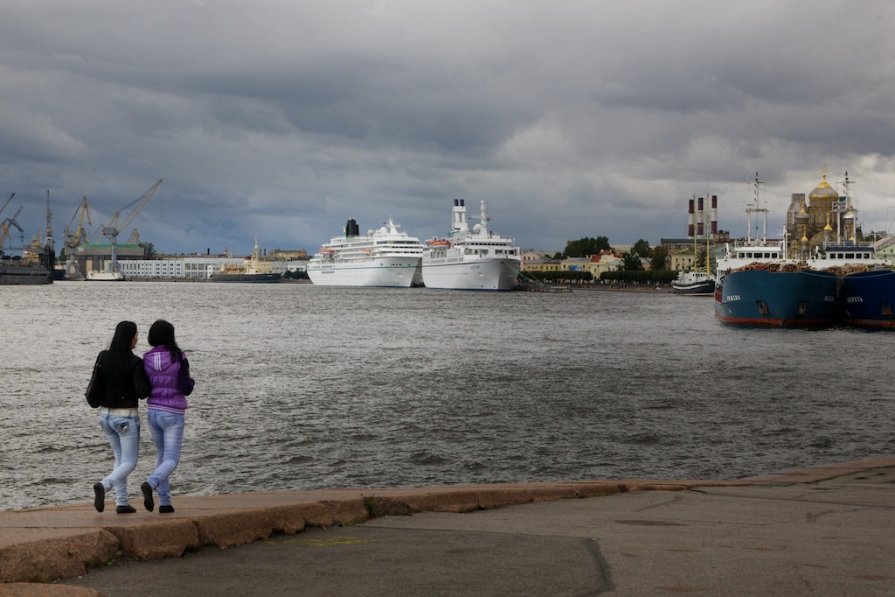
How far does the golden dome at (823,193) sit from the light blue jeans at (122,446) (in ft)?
565

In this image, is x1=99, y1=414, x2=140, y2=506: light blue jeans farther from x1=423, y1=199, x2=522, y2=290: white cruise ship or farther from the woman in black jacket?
x1=423, y1=199, x2=522, y2=290: white cruise ship

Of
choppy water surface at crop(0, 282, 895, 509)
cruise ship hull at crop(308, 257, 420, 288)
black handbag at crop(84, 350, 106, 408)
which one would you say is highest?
cruise ship hull at crop(308, 257, 420, 288)

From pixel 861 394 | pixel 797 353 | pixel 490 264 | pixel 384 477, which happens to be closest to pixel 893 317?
pixel 797 353

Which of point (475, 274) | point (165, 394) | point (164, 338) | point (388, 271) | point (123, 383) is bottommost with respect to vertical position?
point (165, 394)

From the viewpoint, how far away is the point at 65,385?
104 ft

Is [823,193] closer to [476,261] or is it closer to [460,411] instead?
[476,261]

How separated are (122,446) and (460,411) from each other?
17.4 metres

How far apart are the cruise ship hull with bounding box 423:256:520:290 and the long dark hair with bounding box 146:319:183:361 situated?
148839mm

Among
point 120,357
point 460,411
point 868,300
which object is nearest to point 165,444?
point 120,357

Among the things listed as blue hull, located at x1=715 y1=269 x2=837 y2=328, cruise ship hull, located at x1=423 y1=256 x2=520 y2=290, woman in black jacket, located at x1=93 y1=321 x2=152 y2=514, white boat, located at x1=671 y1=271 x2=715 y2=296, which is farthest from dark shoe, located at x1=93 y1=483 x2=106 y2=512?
cruise ship hull, located at x1=423 y1=256 x2=520 y2=290

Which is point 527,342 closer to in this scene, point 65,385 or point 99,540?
point 65,385

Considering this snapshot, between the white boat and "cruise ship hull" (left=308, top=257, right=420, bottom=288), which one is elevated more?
"cruise ship hull" (left=308, top=257, right=420, bottom=288)

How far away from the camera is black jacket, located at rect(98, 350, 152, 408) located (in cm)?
909

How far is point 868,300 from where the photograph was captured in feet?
225
